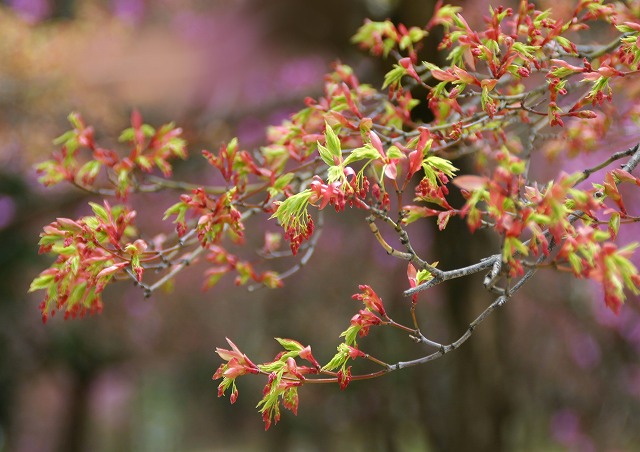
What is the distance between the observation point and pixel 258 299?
13.5 meters

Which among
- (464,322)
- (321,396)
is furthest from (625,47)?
(321,396)

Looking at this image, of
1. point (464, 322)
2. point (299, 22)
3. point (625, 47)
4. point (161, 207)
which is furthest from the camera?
point (161, 207)

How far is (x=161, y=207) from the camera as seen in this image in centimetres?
1038

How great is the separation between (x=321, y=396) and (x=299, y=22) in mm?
7214

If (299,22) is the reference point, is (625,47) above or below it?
above

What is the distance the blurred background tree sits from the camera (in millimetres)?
5613

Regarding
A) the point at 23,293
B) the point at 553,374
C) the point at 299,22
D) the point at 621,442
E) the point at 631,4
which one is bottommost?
the point at 553,374

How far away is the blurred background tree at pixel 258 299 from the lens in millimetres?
5613

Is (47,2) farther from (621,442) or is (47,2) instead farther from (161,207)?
(621,442)

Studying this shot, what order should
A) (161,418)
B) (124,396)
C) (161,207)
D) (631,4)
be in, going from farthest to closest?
(161,418), (124,396), (161,207), (631,4)

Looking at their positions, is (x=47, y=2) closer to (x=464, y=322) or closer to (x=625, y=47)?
(x=464, y=322)

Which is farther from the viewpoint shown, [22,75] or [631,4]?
[22,75]

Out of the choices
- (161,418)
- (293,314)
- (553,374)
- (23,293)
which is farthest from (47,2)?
(161,418)

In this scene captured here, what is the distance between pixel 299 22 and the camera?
245 inches
